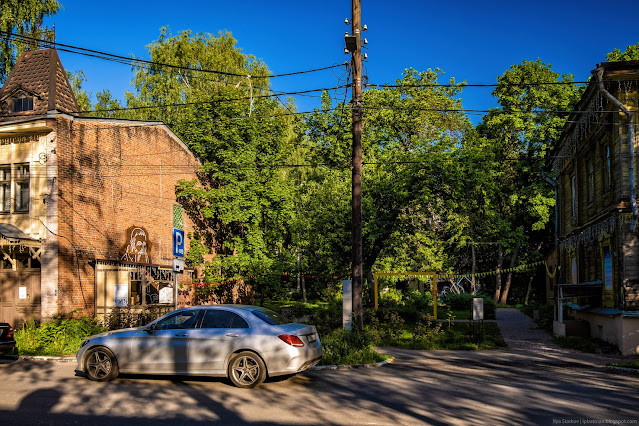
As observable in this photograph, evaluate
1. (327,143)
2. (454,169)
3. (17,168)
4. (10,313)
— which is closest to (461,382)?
(454,169)

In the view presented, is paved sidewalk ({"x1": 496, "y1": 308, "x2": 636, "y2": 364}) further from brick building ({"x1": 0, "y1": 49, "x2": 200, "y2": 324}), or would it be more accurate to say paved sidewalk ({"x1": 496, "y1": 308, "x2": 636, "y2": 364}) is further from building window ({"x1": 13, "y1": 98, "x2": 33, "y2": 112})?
building window ({"x1": 13, "y1": 98, "x2": 33, "y2": 112})

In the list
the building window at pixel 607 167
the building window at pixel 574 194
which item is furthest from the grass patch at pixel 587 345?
the building window at pixel 574 194

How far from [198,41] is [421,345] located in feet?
107

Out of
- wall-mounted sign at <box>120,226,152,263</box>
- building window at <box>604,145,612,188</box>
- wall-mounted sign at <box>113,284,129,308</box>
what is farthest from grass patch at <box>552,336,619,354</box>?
Result: wall-mounted sign at <box>120,226,152,263</box>

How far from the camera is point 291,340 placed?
35.4 ft

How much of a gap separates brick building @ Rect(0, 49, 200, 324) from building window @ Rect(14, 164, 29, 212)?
0.12 feet

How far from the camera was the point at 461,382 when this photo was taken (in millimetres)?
11836

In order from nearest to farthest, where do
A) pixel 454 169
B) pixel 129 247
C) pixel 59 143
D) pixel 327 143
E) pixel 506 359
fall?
pixel 506 359, pixel 59 143, pixel 129 247, pixel 454 169, pixel 327 143

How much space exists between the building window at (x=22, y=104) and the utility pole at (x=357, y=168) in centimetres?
1251

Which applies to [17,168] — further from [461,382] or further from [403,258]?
[403,258]

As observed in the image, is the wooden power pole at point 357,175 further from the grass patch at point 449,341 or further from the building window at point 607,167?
the building window at point 607,167

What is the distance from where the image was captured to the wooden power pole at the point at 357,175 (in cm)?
1634

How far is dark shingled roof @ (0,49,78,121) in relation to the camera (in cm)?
2094

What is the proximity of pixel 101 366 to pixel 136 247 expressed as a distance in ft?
41.0
